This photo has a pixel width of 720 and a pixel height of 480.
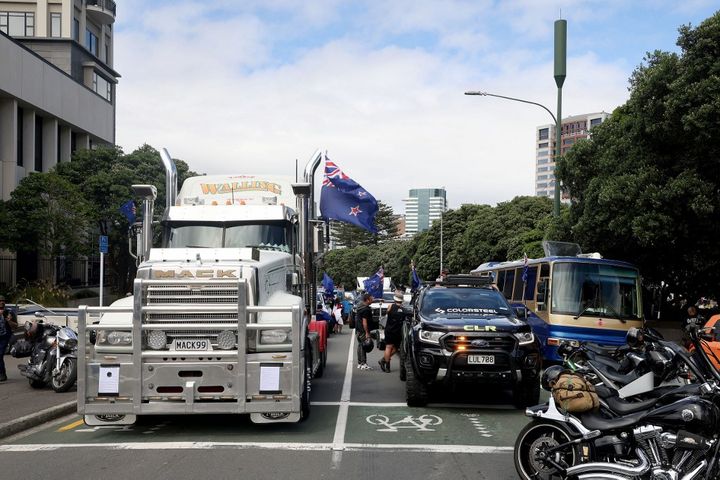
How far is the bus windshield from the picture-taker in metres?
17.0

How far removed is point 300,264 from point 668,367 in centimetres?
721

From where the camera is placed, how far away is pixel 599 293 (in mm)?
17203

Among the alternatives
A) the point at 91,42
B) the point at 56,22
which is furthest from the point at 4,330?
the point at 91,42

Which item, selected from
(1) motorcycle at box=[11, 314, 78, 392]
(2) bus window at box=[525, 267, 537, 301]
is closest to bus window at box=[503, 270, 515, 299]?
(2) bus window at box=[525, 267, 537, 301]

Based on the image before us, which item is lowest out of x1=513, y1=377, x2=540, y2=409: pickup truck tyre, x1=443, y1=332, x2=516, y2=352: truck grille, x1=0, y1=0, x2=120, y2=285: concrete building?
x1=513, y1=377, x2=540, y2=409: pickup truck tyre

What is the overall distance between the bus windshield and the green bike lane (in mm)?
6163

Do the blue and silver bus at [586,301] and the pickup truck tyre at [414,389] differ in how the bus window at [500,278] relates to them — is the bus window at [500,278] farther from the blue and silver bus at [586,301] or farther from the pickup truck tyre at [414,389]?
the pickup truck tyre at [414,389]

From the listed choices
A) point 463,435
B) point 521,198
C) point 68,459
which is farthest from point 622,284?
point 521,198

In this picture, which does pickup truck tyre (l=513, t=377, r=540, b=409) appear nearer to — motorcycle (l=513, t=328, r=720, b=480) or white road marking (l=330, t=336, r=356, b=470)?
white road marking (l=330, t=336, r=356, b=470)

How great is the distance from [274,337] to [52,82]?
39.4m

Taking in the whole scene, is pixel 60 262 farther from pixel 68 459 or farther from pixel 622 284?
pixel 68 459

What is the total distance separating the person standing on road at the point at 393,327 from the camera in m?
15.4

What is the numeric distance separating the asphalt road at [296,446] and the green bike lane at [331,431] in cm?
1

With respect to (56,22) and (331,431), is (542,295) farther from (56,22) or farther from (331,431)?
(56,22)
